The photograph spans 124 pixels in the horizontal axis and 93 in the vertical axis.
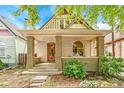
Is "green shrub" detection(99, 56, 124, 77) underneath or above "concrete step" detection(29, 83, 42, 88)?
above

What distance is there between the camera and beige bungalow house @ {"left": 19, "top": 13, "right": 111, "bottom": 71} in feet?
34.6

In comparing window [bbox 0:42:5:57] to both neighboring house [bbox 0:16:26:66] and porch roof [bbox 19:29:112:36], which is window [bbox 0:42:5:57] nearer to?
neighboring house [bbox 0:16:26:66]

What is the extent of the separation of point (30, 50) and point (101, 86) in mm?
4208

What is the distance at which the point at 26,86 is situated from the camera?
801cm

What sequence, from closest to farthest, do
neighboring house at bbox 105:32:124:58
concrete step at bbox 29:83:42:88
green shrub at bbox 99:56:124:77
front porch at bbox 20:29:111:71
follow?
concrete step at bbox 29:83:42:88 < green shrub at bbox 99:56:124:77 < front porch at bbox 20:29:111:71 < neighboring house at bbox 105:32:124:58

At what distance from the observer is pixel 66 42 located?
12.7 metres

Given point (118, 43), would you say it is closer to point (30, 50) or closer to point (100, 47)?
point (100, 47)

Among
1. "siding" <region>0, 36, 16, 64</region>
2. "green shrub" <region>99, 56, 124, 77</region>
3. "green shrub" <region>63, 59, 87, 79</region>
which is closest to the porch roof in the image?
"green shrub" <region>99, 56, 124, 77</region>

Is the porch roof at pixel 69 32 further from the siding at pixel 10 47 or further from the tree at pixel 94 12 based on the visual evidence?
the siding at pixel 10 47

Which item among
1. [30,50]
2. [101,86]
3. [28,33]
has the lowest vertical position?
[101,86]

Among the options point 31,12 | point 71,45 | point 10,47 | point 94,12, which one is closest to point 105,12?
point 94,12
